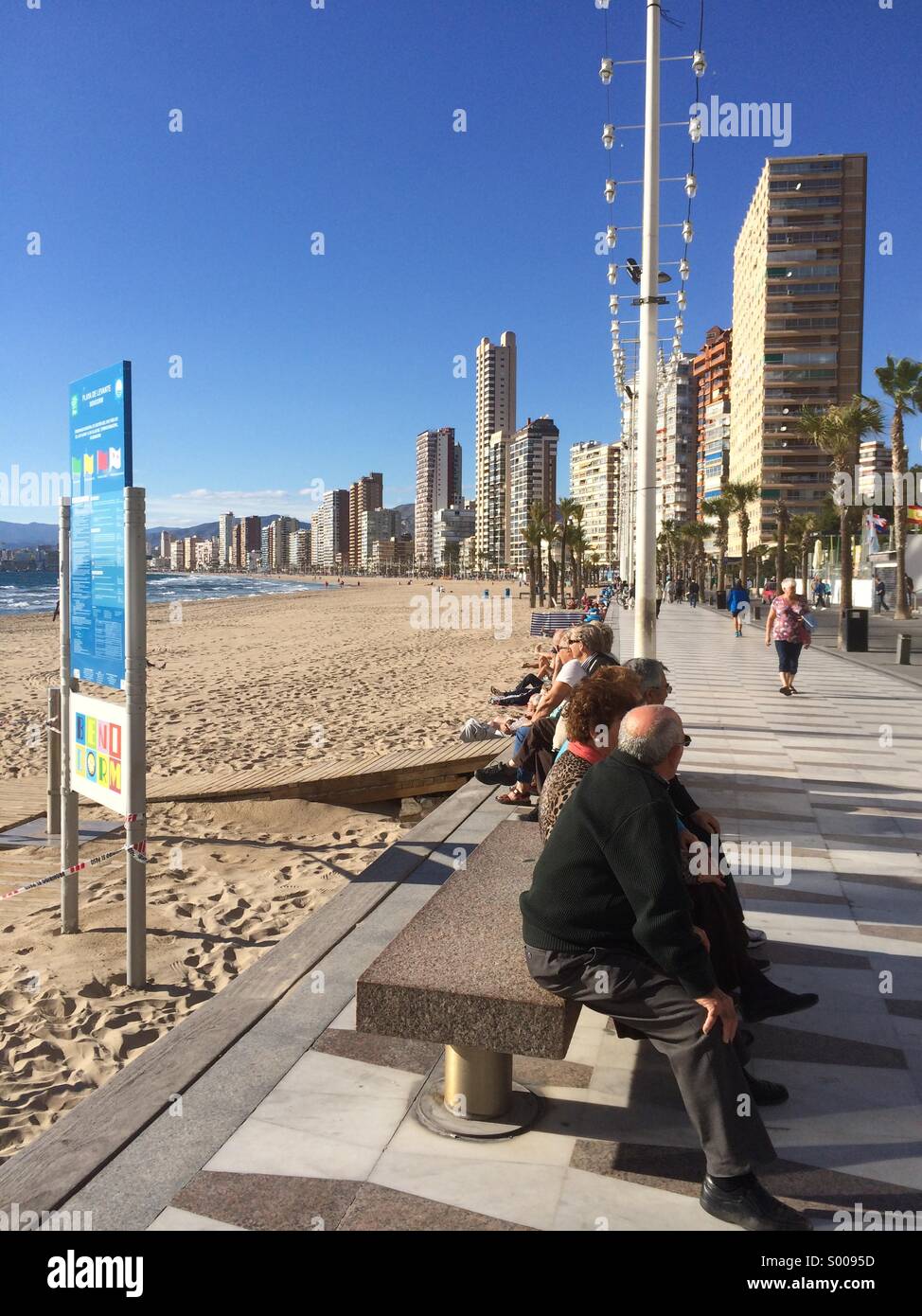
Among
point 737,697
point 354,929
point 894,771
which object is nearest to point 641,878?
point 354,929

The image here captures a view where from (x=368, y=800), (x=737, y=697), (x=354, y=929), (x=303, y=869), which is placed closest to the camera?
(x=354, y=929)

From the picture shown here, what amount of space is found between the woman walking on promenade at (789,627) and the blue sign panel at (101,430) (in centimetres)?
999

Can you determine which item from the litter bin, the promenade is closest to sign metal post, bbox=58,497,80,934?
the promenade

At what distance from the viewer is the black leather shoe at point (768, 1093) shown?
11.0 feet

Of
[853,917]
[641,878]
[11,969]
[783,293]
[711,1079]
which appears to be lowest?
[11,969]

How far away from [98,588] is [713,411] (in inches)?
5687

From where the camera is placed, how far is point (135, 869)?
509cm

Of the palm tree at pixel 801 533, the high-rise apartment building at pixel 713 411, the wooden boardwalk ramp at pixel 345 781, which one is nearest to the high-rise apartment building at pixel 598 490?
the high-rise apartment building at pixel 713 411

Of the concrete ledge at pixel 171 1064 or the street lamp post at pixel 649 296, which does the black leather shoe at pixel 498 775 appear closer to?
the concrete ledge at pixel 171 1064

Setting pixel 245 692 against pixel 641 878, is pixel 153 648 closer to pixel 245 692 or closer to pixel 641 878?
pixel 245 692

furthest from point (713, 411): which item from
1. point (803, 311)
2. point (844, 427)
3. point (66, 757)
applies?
point (66, 757)

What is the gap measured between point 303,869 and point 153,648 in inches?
925

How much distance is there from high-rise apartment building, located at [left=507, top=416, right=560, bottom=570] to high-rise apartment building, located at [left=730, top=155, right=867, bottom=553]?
227 feet

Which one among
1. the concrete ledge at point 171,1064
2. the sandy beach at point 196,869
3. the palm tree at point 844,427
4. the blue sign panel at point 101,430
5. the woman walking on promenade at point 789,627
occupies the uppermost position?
the palm tree at point 844,427
